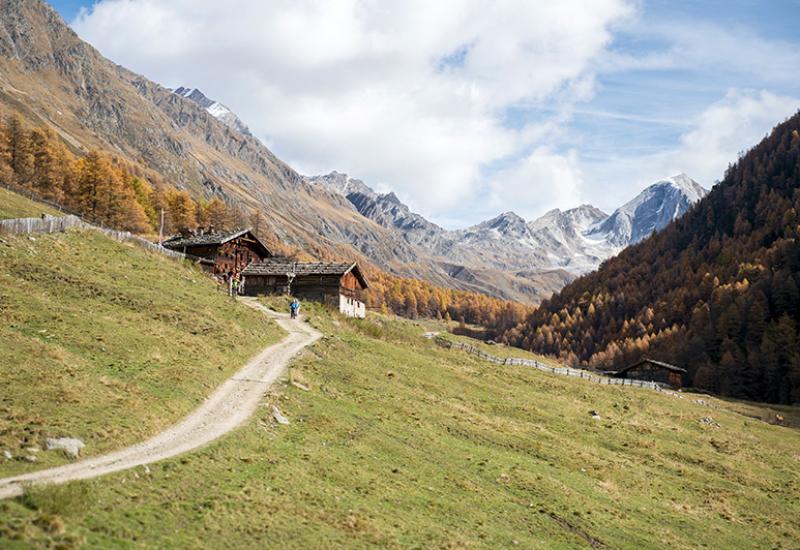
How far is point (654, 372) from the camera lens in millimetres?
116875

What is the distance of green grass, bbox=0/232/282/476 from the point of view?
21406 millimetres

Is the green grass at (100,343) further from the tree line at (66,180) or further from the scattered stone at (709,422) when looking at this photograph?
the tree line at (66,180)

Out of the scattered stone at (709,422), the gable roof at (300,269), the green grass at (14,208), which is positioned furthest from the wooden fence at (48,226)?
the scattered stone at (709,422)

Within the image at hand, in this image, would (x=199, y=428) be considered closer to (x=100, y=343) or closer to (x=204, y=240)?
(x=100, y=343)

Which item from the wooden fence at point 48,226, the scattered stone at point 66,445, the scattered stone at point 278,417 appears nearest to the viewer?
the scattered stone at point 66,445

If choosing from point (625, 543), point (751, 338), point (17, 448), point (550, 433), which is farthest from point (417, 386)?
point (751, 338)

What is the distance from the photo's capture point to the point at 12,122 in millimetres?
128125

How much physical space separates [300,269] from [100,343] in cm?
5132

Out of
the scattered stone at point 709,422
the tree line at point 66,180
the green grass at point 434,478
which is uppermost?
the tree line at point 66,180

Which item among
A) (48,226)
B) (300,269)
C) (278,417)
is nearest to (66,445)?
(278,417)

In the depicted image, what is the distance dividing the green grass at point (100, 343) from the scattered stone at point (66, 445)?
24 centimetres

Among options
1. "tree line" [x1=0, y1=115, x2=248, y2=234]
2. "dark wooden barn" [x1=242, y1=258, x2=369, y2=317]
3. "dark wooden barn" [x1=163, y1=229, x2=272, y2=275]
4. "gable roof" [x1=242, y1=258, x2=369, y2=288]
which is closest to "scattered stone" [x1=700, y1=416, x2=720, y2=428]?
"dark wooden barn" [x1=242, y1=258, x2=369, y2=317]

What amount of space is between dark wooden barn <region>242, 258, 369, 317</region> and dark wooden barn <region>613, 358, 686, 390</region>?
62.6 metres

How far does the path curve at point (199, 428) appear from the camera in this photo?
688 inches
